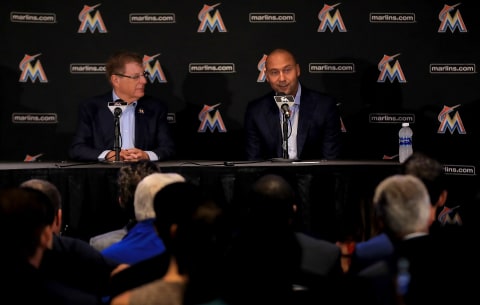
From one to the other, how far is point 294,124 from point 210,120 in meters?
1.07

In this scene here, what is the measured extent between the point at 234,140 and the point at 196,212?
13.7 feet

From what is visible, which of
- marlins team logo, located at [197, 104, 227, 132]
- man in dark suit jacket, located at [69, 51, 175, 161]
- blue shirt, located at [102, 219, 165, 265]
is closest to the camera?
blue shirt, located at [102, 219, 165, 265]

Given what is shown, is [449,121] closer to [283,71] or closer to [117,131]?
[283,71]

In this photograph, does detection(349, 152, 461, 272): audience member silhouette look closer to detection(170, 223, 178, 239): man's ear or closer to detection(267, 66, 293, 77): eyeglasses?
detection(170, 223, 178, 239): man's ear

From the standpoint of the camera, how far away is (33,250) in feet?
6.84

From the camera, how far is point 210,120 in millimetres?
6113

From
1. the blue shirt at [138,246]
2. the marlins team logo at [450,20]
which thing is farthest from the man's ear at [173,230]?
the marlins team logo at [450,20]

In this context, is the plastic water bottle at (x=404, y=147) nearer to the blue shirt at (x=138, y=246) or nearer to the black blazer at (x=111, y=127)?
the black blazer at (x=111, y=127)

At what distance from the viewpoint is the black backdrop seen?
6016 mm

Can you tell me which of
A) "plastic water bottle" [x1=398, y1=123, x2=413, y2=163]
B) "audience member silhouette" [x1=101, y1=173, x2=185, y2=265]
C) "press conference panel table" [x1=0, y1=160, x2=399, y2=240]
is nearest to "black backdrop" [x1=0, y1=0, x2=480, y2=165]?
"plastic water bottle" [x1=398, y1=123, x2=413, y2=163]

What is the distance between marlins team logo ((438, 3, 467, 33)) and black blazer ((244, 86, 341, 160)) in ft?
4.79

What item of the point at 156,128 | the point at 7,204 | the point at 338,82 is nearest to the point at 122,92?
the point at 156,128

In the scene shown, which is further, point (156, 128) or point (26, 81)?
point (26, 81)

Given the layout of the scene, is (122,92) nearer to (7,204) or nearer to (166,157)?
(166,157)
